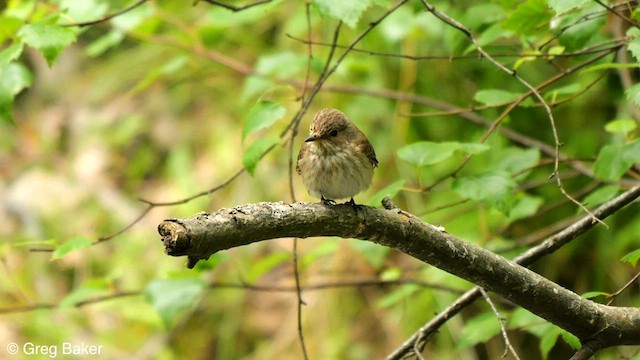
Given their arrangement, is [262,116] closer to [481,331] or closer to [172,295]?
[172,295]

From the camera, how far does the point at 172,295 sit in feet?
A: 10.9

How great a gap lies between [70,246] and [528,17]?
182cm

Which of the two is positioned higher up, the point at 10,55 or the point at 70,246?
the point at 10,55

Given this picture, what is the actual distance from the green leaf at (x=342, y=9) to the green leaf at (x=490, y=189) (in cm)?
72

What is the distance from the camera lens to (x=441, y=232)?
7.74ft

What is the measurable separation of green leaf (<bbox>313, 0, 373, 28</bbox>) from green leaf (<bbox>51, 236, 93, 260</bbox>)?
1225 mm

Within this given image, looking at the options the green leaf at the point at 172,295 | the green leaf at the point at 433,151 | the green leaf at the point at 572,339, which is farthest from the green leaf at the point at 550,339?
the green leaf at the point at 172,295

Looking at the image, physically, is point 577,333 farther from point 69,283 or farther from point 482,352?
point 69,283

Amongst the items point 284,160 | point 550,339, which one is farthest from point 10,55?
point 284,160

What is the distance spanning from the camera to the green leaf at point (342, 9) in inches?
98.7

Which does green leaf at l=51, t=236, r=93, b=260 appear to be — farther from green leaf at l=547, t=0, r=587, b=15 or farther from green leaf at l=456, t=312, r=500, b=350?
green leaf at l=547, t=0, r=587, b=15

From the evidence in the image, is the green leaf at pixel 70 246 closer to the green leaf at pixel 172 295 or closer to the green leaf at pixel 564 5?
the green leaf at pixel 172 295

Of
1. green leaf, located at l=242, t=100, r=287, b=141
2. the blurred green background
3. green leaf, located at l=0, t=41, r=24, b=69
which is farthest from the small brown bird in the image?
green leaf, located at l=0, t=41, r=24, b=69

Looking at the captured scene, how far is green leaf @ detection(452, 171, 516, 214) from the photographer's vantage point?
2.74 metres
